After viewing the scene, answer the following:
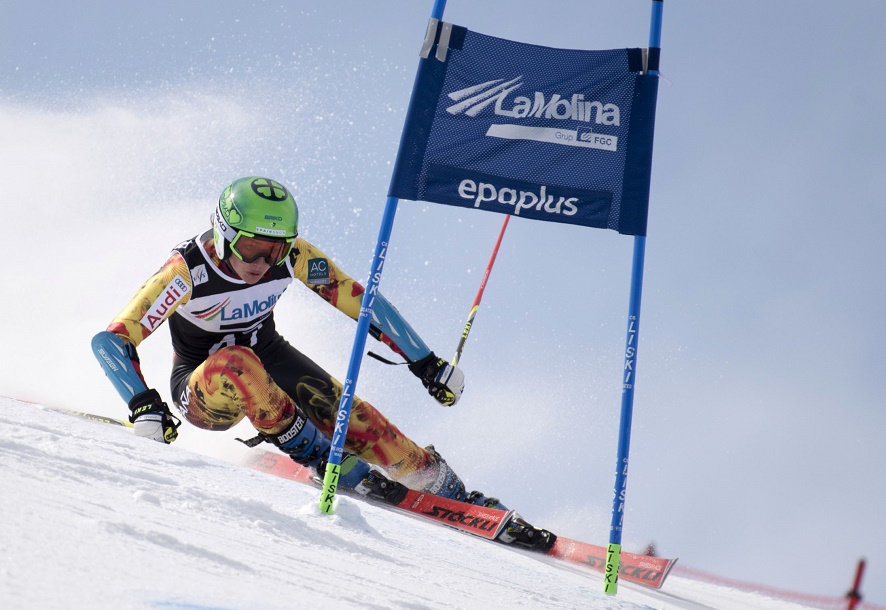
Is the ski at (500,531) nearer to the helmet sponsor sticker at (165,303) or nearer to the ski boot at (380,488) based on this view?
the ski boot at (380,488)

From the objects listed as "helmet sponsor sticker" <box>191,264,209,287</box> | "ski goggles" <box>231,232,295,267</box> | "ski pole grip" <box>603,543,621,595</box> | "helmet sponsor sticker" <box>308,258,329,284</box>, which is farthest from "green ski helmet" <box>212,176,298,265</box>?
"ski pole grip" <box>603,543,621,595</box>

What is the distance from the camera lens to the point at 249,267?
4715mm

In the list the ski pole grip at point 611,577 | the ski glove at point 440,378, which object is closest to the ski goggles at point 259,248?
the ski glove at point 440,378

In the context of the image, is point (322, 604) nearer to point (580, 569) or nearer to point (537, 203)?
point (537, 203)

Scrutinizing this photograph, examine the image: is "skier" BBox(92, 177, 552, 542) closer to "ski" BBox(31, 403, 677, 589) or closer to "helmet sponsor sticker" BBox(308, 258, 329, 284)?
"helmet sponsor sticker" BBox(308, 258, 329, 284)

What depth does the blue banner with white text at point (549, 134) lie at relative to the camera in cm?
372

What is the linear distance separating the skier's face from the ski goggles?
3 centimetres

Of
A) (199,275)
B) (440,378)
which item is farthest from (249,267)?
(440,378)

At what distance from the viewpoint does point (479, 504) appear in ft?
17.4

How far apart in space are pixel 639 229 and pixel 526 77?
2.90 ft

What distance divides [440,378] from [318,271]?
1017 millimetres

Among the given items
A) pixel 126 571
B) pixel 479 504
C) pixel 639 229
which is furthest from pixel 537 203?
pixel 126 571

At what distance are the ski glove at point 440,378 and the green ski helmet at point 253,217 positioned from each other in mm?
1155

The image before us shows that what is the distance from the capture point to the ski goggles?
4.56 meters
